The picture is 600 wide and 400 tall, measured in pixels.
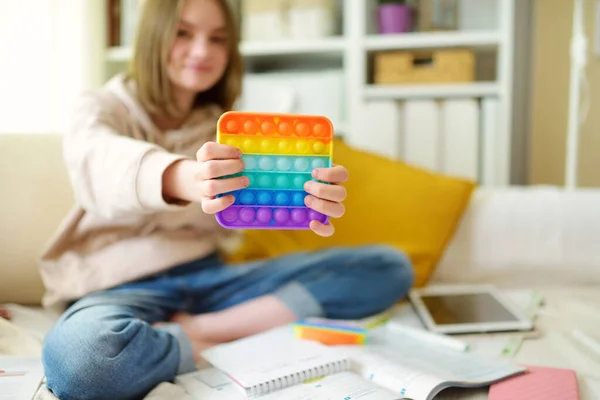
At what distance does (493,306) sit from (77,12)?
1.14 meters

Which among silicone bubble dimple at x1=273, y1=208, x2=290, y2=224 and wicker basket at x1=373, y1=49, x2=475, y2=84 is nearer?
silicone bubble dimple at x1=273, y1=208, x2=290, y2=224

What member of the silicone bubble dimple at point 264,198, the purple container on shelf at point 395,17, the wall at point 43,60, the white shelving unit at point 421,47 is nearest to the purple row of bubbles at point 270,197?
the silicone bubble dimple at point 264,198

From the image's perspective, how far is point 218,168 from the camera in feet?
2.01

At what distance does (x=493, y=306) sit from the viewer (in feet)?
2.98

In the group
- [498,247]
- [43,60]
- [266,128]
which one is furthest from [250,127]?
[43,60]

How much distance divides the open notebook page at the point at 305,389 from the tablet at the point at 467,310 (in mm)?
231

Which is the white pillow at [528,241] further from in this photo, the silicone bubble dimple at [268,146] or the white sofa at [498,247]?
the silicone bubble dimple at [268,146]

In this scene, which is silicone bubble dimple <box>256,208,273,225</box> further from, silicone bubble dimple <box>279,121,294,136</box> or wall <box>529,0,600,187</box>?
wall <box>529,0,600,187</box>

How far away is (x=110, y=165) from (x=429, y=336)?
0.49 metres

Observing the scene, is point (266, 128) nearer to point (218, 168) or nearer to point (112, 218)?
point (218, 168)

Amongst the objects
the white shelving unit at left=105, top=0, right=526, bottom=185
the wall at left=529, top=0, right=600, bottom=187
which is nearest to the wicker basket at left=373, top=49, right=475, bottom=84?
the white shelving unit at left=105, top=0, right=526, bottom=185

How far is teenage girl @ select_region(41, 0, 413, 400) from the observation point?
695mm

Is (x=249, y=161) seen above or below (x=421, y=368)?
above

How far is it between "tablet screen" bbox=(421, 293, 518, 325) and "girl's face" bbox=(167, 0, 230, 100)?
53cm
